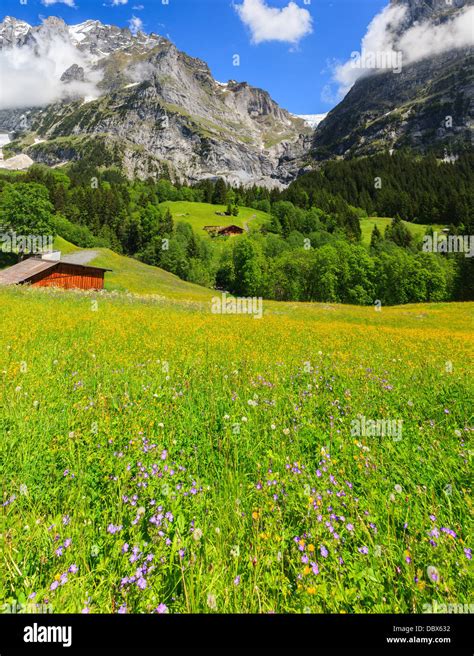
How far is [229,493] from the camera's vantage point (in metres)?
3.44

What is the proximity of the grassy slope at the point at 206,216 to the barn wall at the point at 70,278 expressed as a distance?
8795 cm

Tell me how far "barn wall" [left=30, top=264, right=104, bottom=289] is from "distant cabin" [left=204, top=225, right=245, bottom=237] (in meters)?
87.3

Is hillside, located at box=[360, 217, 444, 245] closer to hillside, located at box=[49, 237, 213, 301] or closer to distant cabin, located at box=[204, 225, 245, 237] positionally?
distant cabin, located at box=[204, 225, 245, 237]

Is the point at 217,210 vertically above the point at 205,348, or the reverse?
the point at 217,210

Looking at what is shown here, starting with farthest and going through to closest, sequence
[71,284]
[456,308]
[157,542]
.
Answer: [71,284] → [456,308] → [157,542]

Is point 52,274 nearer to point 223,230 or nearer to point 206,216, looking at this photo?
point 223,230

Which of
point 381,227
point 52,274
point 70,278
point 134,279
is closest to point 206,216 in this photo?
point 381,227

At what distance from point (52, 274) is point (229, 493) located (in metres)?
57.6

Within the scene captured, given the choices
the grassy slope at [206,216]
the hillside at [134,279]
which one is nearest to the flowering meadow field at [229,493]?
the hillside at [134,279]

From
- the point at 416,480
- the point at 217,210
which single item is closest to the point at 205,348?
the point at 416,480
